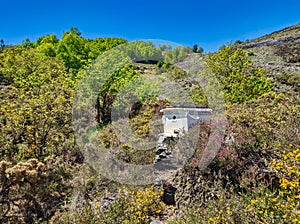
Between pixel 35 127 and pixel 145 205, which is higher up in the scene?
pixel 35 127

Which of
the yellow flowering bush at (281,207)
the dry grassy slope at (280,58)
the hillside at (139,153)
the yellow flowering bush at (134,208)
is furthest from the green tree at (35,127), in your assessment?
the dry grassy slope at (280,58)

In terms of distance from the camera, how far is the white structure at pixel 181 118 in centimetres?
841

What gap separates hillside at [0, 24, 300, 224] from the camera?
4668 mm

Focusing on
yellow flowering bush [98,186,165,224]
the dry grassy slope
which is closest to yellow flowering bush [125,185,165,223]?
yellow flowering bush [98,186,165,224]

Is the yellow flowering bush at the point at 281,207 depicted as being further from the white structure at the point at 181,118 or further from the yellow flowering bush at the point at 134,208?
the white structure at the point at 181,118

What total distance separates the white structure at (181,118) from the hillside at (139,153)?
2.55 feet

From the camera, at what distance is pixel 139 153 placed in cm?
823

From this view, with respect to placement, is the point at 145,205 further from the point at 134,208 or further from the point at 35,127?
the point at 35,127

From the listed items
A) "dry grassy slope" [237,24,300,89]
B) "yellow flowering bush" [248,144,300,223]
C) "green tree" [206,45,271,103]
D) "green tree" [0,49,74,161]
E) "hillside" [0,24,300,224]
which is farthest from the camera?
"dry grassy slope" [237,24,300,89]

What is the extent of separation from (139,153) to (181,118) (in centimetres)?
193

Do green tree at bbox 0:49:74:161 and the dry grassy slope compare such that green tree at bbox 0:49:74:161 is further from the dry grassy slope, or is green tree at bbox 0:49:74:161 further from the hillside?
the dry grassy slope

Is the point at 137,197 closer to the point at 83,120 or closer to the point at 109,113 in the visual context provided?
the point at 83,120

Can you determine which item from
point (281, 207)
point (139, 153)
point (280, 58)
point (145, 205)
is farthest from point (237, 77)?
point (280, 58)

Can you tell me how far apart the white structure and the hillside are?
0.78 metres
